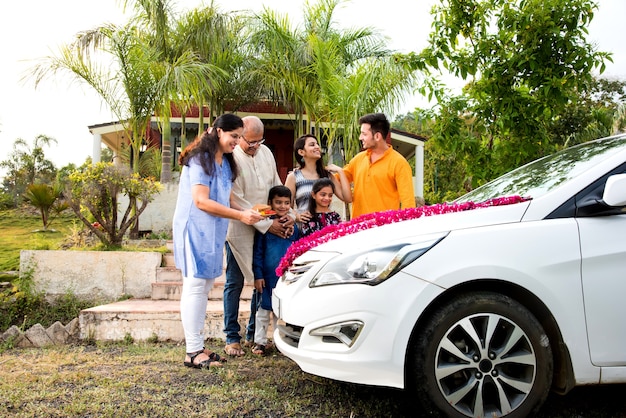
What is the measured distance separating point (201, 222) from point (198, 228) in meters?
0.05

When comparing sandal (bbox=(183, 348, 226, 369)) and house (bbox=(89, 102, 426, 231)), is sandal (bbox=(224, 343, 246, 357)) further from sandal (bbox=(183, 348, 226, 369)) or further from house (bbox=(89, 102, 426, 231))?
house (bbox=(89, 102, 426, 231))

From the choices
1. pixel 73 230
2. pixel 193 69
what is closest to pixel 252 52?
pixel 193 69

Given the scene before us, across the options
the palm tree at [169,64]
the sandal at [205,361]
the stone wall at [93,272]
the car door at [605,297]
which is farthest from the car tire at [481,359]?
the palm tree at [169,64]

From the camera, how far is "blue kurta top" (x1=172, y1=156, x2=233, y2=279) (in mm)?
3879

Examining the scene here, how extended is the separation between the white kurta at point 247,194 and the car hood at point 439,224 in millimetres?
1483

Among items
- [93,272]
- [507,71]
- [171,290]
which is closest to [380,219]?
[507,71]

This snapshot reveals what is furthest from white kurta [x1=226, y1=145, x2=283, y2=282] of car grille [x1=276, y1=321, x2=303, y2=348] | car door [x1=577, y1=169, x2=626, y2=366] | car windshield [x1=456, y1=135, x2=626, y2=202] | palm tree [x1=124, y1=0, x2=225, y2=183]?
palm tree [x1=124, y1=0, x2=225, y2=183]

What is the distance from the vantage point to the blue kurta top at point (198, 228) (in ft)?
12.7

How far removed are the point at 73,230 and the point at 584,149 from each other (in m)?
7.83

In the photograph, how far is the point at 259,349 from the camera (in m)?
4.36

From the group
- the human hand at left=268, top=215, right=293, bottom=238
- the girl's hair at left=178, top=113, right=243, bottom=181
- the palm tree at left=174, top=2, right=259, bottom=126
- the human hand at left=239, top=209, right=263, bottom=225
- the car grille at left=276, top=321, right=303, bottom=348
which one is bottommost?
the car grille at left=276, top=321, right=303, bottom=348

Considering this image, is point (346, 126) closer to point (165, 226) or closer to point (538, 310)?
point (165, 226)

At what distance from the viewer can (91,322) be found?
16.8 feet

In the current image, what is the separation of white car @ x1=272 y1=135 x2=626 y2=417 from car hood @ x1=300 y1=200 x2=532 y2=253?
0.01 m
